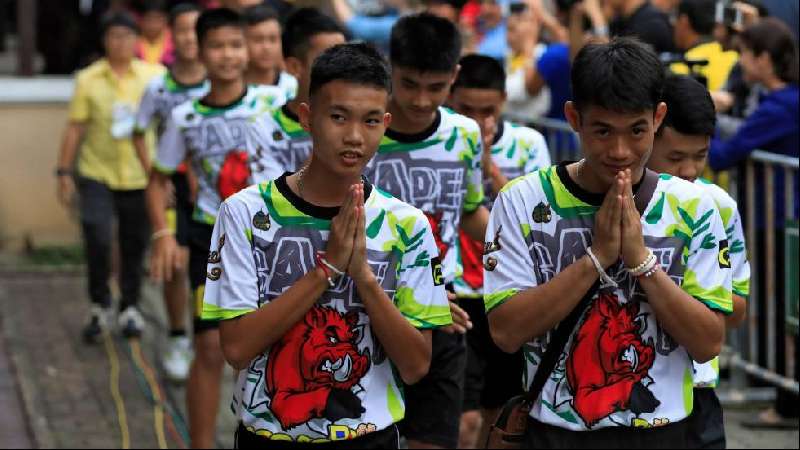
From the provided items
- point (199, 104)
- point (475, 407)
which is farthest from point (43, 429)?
point (475, 407)

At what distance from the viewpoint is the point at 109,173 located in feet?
36.7

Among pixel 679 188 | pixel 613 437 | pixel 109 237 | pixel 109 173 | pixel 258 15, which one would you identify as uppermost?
pixel 258 15

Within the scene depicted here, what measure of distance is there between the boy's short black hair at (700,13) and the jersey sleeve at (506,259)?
5.32 metres

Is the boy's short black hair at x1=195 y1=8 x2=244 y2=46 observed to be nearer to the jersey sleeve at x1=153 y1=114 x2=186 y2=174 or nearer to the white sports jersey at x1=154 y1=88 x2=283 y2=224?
the white sports jersey at x1=154 y1=88 x2=283 y2=224

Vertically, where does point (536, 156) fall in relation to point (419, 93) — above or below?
below

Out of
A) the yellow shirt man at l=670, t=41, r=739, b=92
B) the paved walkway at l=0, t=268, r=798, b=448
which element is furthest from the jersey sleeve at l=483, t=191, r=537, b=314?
the yellow shirt man at l=670, t=41, r=739, b=92

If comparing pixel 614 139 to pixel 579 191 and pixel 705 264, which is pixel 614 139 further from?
pixel 705 264

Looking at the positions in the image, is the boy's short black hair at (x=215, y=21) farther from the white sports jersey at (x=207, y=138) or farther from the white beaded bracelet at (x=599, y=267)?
the white beaded bracelet at (x=599, y=267)

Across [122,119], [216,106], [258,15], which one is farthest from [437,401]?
[122,119]

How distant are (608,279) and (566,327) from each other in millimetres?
205

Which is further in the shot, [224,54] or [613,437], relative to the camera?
[224,54]

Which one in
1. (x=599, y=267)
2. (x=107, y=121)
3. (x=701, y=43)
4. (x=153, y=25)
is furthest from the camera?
(x=153, y=25)

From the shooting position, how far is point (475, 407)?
23.1 ft

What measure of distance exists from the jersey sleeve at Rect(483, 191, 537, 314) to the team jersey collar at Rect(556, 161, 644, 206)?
15 cm
